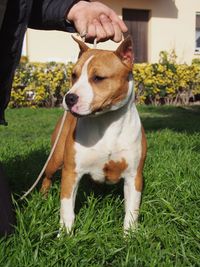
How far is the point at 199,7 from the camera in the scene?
47.8ft

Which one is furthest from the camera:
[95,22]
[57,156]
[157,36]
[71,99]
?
[157,36]

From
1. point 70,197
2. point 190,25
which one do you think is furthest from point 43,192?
point 190,25

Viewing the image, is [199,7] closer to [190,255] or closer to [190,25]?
[190,25]

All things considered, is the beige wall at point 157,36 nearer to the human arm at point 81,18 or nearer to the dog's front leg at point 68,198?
the human arm at point 81,18

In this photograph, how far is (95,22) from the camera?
2918mm

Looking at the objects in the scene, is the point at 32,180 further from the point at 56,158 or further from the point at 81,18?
the point at 81,18

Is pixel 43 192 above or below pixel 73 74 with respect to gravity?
below

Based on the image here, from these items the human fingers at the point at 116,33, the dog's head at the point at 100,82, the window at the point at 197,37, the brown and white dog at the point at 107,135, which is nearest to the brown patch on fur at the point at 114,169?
the brown and white dog at the point at 107,135

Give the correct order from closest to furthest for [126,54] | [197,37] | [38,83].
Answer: [126,54], [38,83], [197,37]

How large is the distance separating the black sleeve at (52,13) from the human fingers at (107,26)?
9.2 inches

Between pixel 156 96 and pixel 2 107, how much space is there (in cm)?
964

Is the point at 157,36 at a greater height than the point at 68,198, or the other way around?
the point at 157,36

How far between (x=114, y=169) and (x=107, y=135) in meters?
0.23

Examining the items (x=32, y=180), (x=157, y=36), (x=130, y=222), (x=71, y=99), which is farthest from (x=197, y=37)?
(x=71, y=99)
